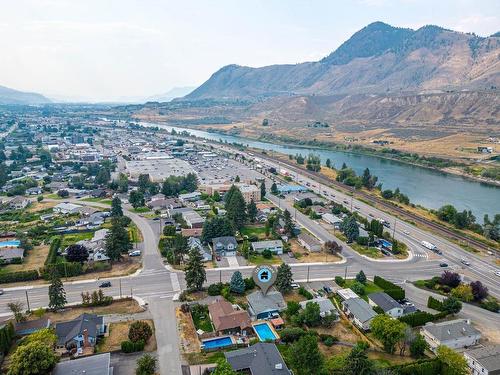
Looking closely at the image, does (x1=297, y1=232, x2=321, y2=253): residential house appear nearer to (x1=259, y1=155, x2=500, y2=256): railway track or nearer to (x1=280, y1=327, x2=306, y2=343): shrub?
(x1=280, y1=327, x2=306, y2=343): shrub

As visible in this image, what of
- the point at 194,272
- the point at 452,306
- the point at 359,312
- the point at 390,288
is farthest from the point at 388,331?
the point at 194,272

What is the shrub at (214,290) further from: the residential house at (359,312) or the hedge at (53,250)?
the hedge at (53,250)

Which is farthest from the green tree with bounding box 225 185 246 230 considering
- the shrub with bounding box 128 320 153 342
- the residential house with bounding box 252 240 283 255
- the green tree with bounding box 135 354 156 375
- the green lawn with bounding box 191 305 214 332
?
the green tree with bounding box 135 354 156 375

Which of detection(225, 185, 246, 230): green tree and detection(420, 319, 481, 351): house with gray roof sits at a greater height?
detection(225, 185, 246, 230): green tree

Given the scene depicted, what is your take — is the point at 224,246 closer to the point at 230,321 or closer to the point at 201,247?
the point at 201,247

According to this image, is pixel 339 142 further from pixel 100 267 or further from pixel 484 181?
pixel 100 267

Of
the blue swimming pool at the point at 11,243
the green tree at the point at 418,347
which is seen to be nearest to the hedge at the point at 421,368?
the green tree at the point at 418,347
